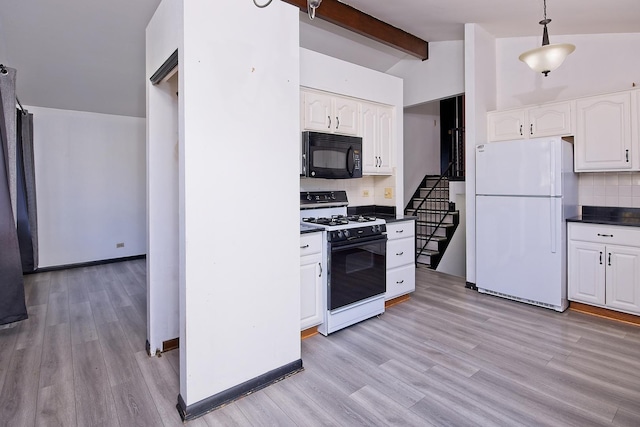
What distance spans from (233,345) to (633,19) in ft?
14.4

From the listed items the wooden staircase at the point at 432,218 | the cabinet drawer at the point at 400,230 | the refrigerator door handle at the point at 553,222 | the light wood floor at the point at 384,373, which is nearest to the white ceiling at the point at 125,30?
the refrigerator door handle at the point at 553,222

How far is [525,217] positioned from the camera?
3.49 metres

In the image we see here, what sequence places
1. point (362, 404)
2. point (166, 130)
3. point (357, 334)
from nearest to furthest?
point (362, 404) < point (166, 130) < point (357, 334)

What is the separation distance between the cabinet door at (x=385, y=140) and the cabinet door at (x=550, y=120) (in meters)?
1.52

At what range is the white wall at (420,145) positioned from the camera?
689 cm

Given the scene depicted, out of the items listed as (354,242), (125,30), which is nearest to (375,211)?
(354,242)

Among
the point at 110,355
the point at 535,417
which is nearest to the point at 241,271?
the point at 110,355

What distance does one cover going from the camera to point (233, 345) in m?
2.04

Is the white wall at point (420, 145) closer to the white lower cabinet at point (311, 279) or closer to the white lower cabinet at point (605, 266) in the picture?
the white lower cabinet at point (605, 266)

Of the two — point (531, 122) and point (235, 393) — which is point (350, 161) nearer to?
point (531, 122)

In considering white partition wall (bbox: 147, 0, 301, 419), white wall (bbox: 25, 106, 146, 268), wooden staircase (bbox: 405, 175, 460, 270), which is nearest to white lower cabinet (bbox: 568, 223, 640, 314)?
wooden staircase (bbox: 405, 175, 460, 270)

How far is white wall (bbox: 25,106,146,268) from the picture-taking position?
5.08m

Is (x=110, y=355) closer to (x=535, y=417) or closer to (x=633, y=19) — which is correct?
(x=535, y=417)

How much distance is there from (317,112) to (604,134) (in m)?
2.75
